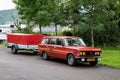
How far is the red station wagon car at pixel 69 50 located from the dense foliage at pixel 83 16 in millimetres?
5707

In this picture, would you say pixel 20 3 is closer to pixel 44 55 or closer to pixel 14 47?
pixel 14 47

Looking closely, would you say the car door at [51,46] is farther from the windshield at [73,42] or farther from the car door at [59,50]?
the windshield at [73,42]

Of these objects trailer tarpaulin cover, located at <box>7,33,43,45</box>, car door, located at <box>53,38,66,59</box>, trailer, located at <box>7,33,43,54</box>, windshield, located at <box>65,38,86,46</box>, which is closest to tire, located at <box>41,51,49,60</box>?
car door, located at <box>53,38,66,59</box>

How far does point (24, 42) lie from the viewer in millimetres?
25625

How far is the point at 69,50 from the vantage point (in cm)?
1862

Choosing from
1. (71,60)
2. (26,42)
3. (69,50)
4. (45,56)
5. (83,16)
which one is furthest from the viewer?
(83,16)

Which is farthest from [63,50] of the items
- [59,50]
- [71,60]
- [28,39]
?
[28,39]

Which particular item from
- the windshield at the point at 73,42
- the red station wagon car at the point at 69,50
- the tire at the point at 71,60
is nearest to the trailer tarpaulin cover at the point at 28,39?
the red station wagon car at the point at 69,50

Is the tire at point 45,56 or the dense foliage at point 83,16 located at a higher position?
the dense foliage at point 83,16

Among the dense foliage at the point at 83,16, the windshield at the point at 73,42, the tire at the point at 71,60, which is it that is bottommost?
the tire at the point at 71,60

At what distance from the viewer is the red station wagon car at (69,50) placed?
18031mm

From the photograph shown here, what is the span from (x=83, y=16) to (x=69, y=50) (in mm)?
9025

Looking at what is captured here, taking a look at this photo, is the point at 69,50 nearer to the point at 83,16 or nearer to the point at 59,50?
the point at 59,50

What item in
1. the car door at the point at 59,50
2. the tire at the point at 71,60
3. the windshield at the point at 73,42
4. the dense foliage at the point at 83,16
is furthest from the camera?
the dense foliage at the point at 83,16
